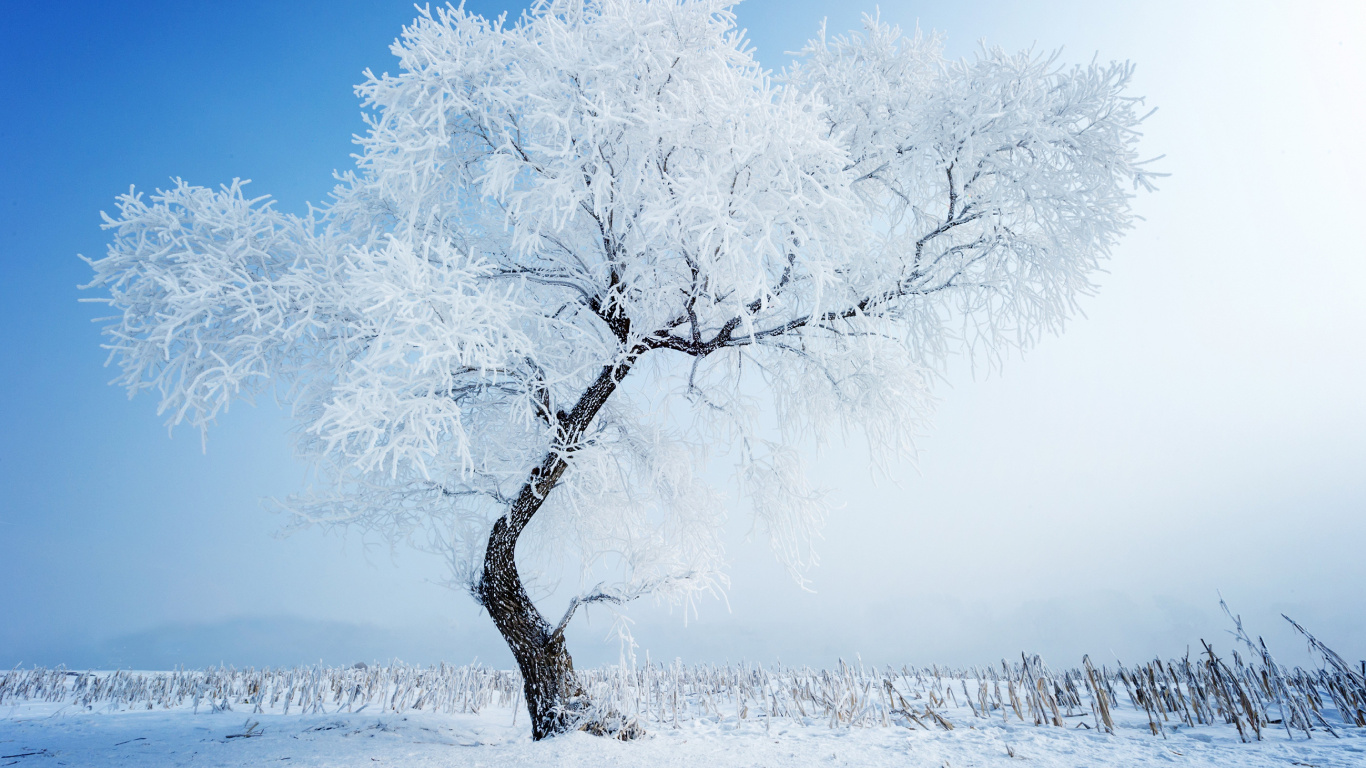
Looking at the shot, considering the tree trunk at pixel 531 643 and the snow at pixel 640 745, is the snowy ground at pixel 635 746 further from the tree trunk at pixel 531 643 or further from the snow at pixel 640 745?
the tree trunk at pixel 531 643

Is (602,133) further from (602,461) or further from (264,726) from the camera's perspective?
(264,726)

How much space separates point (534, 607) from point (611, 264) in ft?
12.3

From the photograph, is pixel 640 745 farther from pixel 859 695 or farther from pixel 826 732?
pixel 859 695

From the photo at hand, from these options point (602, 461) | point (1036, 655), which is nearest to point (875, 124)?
point (602, 461)

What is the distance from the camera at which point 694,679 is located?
446 inches

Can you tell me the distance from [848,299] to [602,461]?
3.11m

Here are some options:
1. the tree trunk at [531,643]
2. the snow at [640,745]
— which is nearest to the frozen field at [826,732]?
the snow at [640,745]

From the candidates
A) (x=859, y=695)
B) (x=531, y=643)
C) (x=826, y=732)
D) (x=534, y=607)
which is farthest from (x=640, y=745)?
(x=859, y=695)

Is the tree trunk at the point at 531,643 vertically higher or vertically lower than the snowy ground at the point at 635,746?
higher

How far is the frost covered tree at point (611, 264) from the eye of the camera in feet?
15.8

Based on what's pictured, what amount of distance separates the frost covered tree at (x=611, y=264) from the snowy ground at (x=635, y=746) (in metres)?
1.05

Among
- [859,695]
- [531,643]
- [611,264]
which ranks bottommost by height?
[859,695]

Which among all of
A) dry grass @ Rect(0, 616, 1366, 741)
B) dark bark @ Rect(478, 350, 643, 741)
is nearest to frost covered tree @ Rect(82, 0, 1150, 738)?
dark bark @ Rect(478, 350, 643, 741)

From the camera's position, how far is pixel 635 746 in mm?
5508
